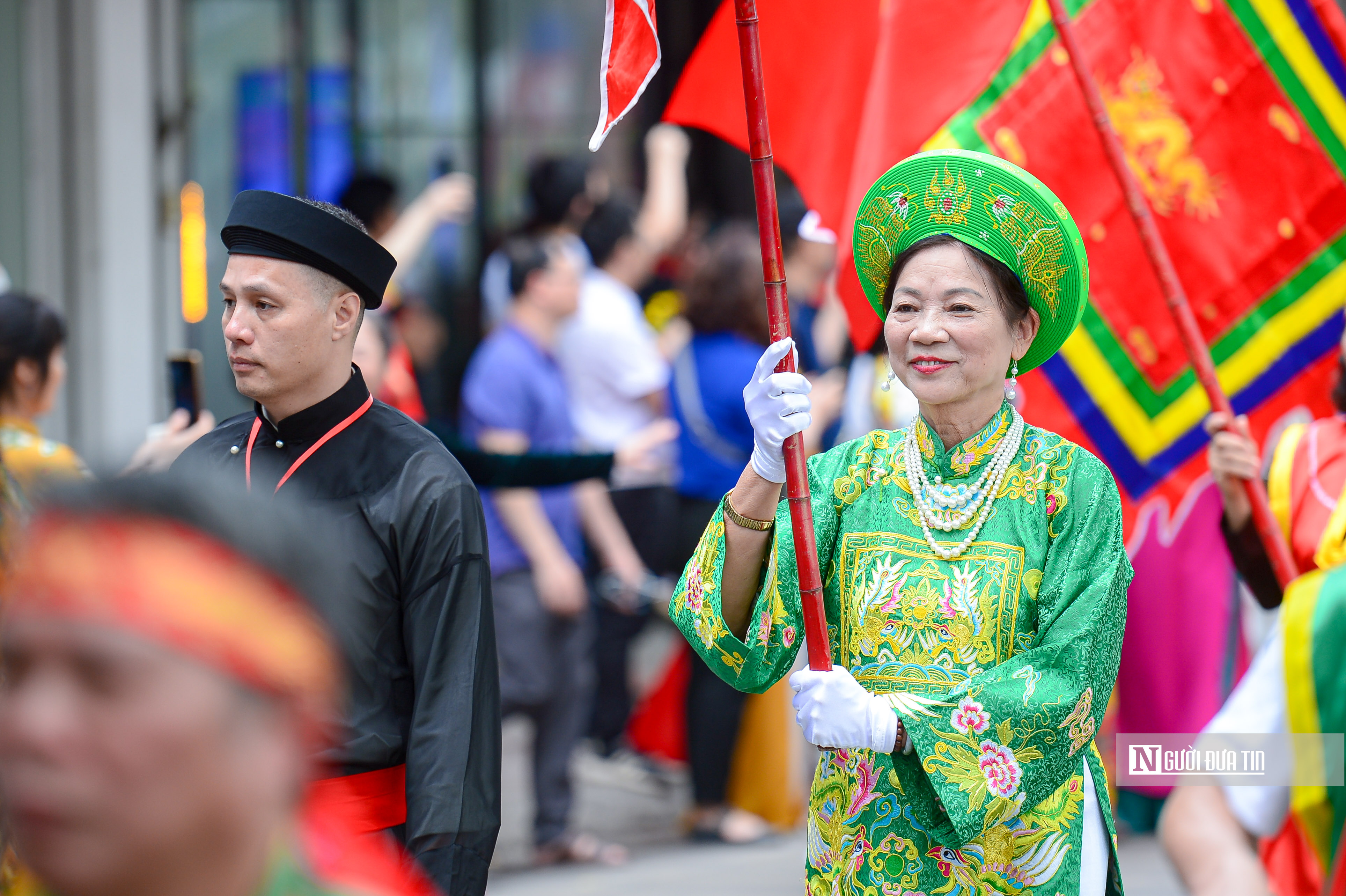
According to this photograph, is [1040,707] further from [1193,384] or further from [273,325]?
[1193,384]

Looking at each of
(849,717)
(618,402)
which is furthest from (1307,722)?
(618,402)

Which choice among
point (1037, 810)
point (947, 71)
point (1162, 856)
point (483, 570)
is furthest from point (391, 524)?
point (1162, 856)

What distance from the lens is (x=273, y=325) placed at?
7.70ft

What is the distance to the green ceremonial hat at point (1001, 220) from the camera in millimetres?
2205

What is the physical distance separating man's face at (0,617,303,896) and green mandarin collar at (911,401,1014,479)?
1.56m

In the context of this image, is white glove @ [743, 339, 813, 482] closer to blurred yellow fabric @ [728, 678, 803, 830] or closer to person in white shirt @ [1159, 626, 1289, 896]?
person in white shirt @ [1159, 626, 1289, 896]

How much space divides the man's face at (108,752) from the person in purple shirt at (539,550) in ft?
12.8

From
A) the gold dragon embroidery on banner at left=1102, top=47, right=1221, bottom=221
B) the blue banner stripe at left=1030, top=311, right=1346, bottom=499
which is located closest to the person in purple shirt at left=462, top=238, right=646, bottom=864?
the blue banner stripe at left=1030, top=311, right=1346, bottom=499

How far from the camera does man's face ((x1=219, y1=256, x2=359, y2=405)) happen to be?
2348mm

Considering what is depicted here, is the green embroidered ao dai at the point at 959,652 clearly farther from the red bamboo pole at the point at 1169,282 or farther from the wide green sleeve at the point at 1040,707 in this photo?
the red bamboo pole at the point at 1169,282

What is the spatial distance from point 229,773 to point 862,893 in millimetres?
1526

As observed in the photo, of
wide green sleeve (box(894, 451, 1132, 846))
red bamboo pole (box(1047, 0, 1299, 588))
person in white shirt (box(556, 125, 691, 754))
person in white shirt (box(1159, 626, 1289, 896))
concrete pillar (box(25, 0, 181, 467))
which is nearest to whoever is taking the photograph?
person in white shirt (box(1159, 626, 1289, 896))

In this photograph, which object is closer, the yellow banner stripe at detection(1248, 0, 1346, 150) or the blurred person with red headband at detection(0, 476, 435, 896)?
the blurred person with red headband at detection(0, 476, 435, 896)

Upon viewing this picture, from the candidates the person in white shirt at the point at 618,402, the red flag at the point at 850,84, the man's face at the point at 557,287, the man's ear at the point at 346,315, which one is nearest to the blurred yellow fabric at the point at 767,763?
the person in white shirt at the point at 618,402
